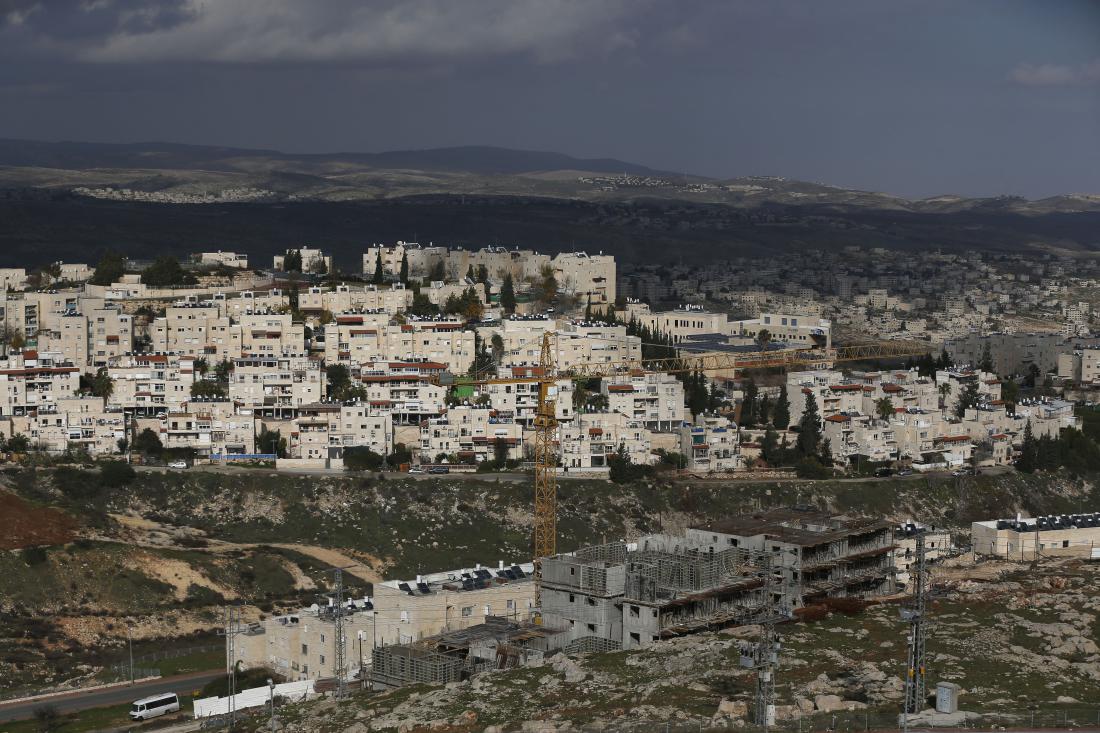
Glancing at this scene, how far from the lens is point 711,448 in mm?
40031

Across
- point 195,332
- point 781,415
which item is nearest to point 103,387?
point 195,332

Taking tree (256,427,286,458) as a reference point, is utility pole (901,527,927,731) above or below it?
above

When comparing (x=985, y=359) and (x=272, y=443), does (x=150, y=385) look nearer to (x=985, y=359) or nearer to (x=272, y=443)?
(x=272, y=443)

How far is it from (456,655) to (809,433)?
2024 cm

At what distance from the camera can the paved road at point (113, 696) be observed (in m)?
24.3

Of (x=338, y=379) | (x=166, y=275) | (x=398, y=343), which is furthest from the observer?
(x=166, y=275)

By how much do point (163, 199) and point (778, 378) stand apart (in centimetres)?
9720

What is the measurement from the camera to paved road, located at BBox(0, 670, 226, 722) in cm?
2430

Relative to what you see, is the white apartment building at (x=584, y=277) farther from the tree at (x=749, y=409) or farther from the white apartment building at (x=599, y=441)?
the white apartment building at (x=599, y=441)

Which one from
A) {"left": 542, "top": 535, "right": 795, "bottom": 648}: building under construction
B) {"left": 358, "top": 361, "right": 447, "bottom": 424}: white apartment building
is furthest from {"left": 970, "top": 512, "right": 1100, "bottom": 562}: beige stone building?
{"left": 358, "top": 361, "right": 447, "bottom": 424}: white apartment building

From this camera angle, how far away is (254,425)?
39.1 metres

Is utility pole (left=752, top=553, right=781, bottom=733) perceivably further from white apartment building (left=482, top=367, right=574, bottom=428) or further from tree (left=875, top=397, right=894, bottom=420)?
tree (left=875, top=397, right=894, bottom=420)

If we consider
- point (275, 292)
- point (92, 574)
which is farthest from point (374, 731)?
point (275, 292)

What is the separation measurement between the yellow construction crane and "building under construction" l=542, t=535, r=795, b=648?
1297 millimetres
